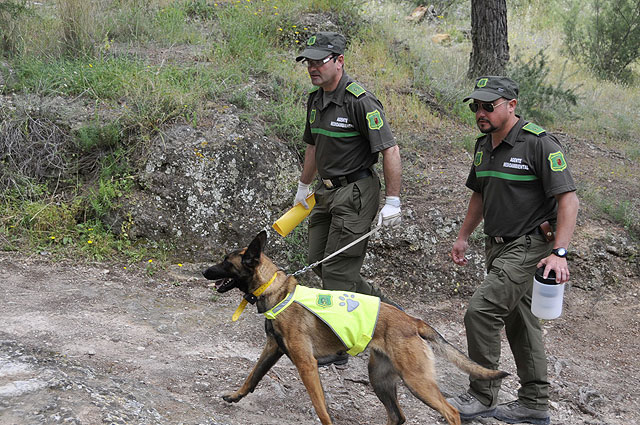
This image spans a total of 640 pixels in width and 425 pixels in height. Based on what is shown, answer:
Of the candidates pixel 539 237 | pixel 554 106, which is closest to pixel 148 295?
pixel 539 237

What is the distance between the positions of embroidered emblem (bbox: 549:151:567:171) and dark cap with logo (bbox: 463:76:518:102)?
1.54 ft

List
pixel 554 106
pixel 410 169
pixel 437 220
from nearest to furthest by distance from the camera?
pixel 437 220 < pixel 410 169 < pixel 554 106

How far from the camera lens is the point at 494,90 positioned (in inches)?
151

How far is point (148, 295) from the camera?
5391mm

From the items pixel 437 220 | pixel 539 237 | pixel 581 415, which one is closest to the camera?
pixel 539 237

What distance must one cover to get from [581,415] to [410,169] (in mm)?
3608

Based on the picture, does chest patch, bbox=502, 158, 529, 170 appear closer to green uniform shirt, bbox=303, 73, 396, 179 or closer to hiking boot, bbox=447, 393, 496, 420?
green uniform shirt, bbox=303, 73, 396, 179

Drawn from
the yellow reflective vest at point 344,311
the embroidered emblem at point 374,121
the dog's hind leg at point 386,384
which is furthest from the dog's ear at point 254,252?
the embroidered emblem at point 374,121

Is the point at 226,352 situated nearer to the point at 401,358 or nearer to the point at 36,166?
the point at 401,358

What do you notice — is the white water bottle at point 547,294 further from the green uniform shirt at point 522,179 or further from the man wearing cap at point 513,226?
the green uniform shirt at point 522,179

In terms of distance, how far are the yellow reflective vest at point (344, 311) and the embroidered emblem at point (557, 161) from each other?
1391mm

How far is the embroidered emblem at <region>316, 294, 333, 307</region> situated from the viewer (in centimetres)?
360

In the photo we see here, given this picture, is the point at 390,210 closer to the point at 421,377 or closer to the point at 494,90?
the point at 494,90

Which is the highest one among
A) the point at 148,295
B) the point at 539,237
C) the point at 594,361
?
the point at 539,237
